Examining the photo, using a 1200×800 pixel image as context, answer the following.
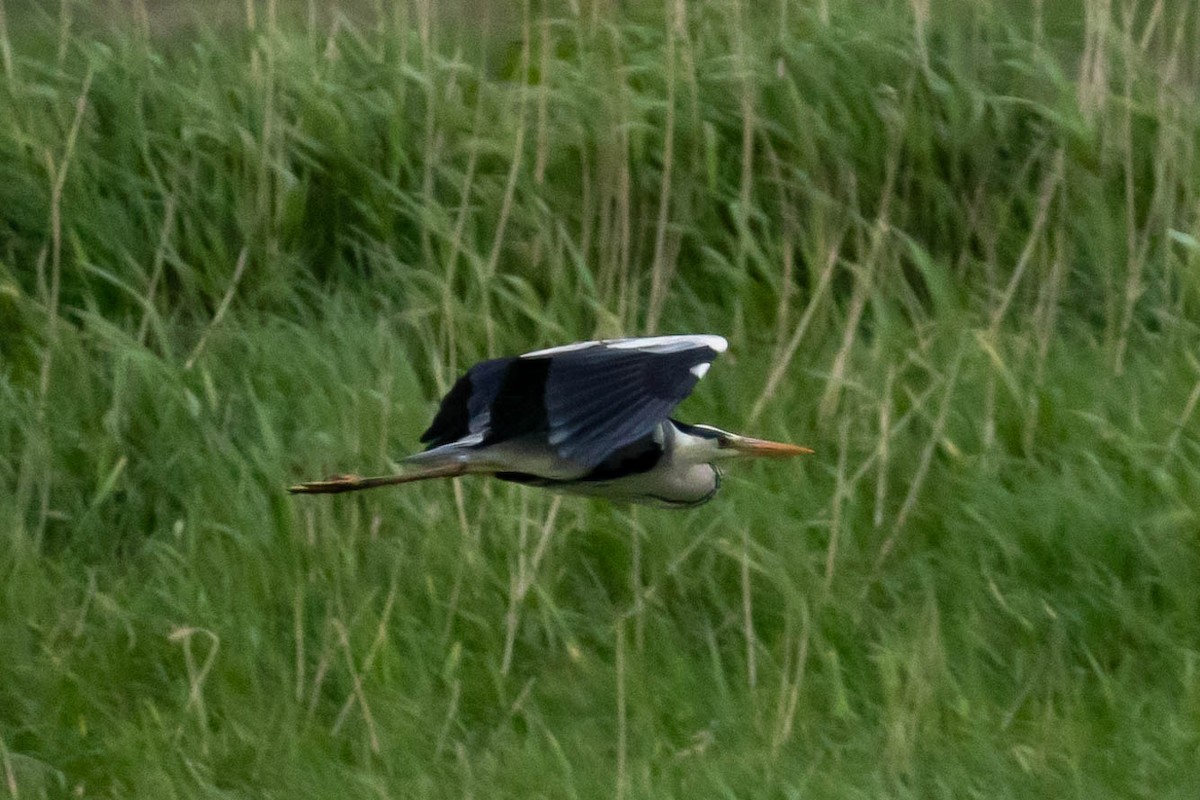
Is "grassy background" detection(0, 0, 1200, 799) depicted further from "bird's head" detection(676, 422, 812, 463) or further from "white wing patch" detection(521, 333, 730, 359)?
"white wing patch" detection(521, 333, 730, 359)

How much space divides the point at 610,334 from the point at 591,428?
4.67 feet

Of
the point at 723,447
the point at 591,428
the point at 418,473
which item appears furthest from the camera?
the point at 723,447

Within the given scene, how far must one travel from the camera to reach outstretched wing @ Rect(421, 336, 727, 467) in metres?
2.34

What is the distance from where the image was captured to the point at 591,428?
2369 millimetres

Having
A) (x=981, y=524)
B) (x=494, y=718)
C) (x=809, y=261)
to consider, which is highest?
(x=809, y=261)

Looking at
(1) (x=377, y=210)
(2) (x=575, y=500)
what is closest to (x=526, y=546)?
(2) (x=575, y=500)

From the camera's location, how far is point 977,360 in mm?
3760

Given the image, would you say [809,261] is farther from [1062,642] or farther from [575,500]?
[1062,642]

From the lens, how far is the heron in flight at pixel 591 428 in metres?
2.36

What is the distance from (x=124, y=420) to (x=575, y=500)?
931 mm

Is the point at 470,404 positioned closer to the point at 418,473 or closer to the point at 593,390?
the point at 418,473

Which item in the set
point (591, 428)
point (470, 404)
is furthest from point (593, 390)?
point (470, 404)

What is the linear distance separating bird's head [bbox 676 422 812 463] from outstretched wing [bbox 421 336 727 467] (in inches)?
7.9

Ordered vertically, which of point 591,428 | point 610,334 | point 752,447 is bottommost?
point 610,334
